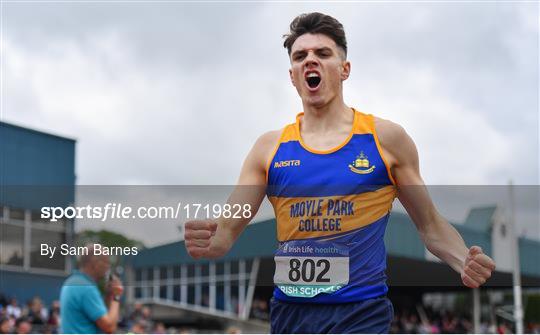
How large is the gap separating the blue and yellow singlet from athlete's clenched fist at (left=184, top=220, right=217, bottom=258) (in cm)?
38

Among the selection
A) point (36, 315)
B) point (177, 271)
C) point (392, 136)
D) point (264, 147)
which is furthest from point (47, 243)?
point (36, 315)

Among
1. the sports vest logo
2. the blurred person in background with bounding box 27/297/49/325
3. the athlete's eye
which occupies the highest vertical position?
the athlete's eye

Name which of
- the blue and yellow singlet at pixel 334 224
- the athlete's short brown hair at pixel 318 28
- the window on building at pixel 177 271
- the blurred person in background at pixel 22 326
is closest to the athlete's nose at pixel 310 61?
the athlete's short brown hair at pixel 318 28

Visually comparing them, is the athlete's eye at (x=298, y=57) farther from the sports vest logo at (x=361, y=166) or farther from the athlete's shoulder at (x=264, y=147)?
the sports vest logo at (x=361, y=166)

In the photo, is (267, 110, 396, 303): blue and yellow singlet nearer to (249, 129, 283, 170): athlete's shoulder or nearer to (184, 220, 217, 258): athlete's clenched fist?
(249, 129, 283, 170): athlete's shoulder

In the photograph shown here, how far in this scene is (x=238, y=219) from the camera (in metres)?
4.77

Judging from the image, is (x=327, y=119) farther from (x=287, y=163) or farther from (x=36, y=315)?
(x=36, y=315)

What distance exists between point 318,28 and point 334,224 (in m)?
1.10

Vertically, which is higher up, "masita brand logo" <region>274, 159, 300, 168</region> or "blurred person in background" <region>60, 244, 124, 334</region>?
"masita brand logo" <region>274, 159, 300, 168</region>

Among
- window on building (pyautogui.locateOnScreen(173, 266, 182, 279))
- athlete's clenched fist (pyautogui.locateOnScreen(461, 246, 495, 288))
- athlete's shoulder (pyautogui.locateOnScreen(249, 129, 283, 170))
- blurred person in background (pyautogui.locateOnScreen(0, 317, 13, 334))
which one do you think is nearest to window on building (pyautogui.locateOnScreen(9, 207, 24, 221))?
window on building (pyautogui.locateOnScreen(173, 266, 182, 279))

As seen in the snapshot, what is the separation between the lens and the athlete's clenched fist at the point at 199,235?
4570 mm

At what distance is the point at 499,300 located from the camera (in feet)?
115

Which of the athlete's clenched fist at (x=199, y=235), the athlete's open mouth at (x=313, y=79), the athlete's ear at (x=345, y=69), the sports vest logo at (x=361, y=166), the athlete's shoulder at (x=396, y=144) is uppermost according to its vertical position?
the athlete's ear at (x=345, y=69)

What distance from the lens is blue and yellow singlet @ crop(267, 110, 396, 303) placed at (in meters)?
4.32
